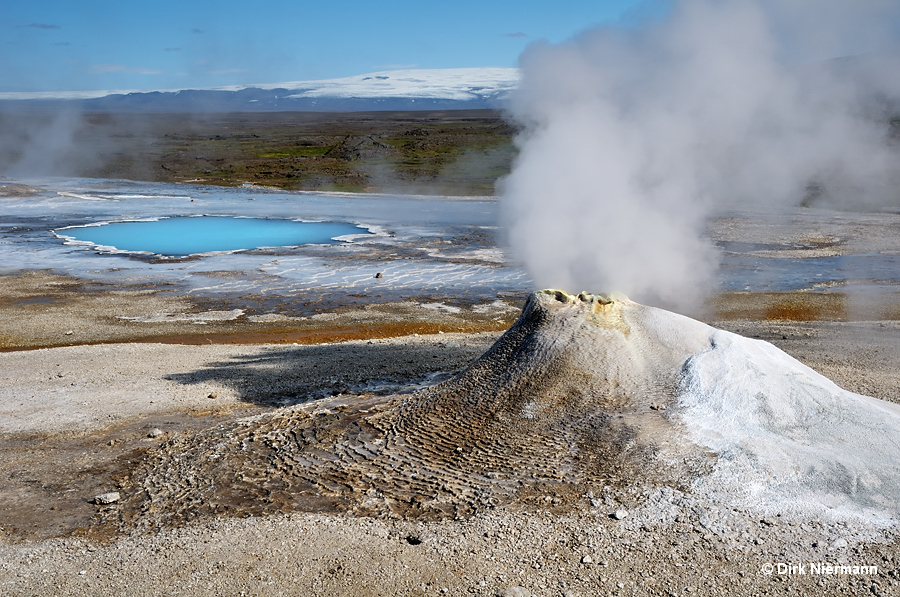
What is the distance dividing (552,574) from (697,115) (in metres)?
7.77

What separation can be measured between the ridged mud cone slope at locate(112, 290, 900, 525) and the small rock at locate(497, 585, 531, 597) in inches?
39.0

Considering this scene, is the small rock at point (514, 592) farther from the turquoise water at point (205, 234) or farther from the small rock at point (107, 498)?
the turquoise water at point (205, 234)

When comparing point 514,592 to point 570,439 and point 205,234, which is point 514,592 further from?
point 205,234

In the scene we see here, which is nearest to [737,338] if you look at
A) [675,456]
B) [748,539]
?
[675,456]

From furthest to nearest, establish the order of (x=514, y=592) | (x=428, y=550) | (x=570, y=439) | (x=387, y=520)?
(x=570, y=439) < (x=387, y=520) < (x=428, y=550) < (x=514, y=592)

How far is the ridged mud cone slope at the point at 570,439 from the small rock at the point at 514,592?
0.99 meters

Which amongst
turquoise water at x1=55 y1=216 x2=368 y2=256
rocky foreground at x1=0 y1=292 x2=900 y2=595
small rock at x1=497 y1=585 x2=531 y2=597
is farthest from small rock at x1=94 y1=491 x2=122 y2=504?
turquoise water at x1=55 y1=216 x2=368 y2=256

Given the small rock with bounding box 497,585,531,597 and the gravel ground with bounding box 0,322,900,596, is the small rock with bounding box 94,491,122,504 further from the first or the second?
the small rock with bounding box 497,585,531,597

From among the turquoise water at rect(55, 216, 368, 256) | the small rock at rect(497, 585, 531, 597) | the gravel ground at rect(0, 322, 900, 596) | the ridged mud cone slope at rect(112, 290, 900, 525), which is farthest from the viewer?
the turquoise water at rect(55, 216, 368, 256)

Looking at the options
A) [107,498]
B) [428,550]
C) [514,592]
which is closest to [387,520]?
[428,550]

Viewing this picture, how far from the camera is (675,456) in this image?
6.41 metres

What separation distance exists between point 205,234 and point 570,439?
2172 cm

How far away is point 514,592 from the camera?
5059 millimetres

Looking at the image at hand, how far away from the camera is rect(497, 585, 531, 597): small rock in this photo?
198 inches
